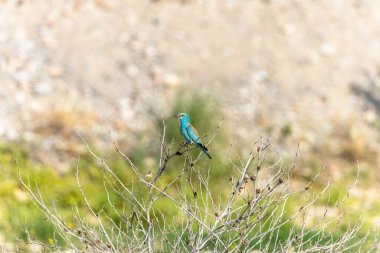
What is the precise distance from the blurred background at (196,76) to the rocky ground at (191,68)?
0.02m

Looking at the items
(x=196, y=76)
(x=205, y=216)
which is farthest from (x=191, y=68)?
(x=205, y=216)

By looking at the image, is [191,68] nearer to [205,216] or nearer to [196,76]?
[196,76]

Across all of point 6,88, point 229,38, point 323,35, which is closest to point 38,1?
point 6,88

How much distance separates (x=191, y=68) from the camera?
1379 centimetres

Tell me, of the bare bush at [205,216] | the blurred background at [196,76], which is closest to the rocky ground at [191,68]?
the blurred background at [196,76]

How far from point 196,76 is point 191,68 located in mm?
246

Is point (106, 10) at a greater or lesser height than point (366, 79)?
greater

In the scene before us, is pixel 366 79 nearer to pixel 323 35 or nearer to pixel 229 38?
pixel 323 35

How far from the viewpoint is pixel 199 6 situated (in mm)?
14844

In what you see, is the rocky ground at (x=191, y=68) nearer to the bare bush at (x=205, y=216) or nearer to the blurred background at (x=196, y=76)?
the blurred background at (x=196, y=76)

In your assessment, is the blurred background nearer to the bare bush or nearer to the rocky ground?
the rocky ground

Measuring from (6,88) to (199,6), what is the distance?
3.95 metres

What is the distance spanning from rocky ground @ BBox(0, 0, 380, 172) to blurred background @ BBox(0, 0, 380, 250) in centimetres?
2

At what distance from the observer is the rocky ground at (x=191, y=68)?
12.6 metres
